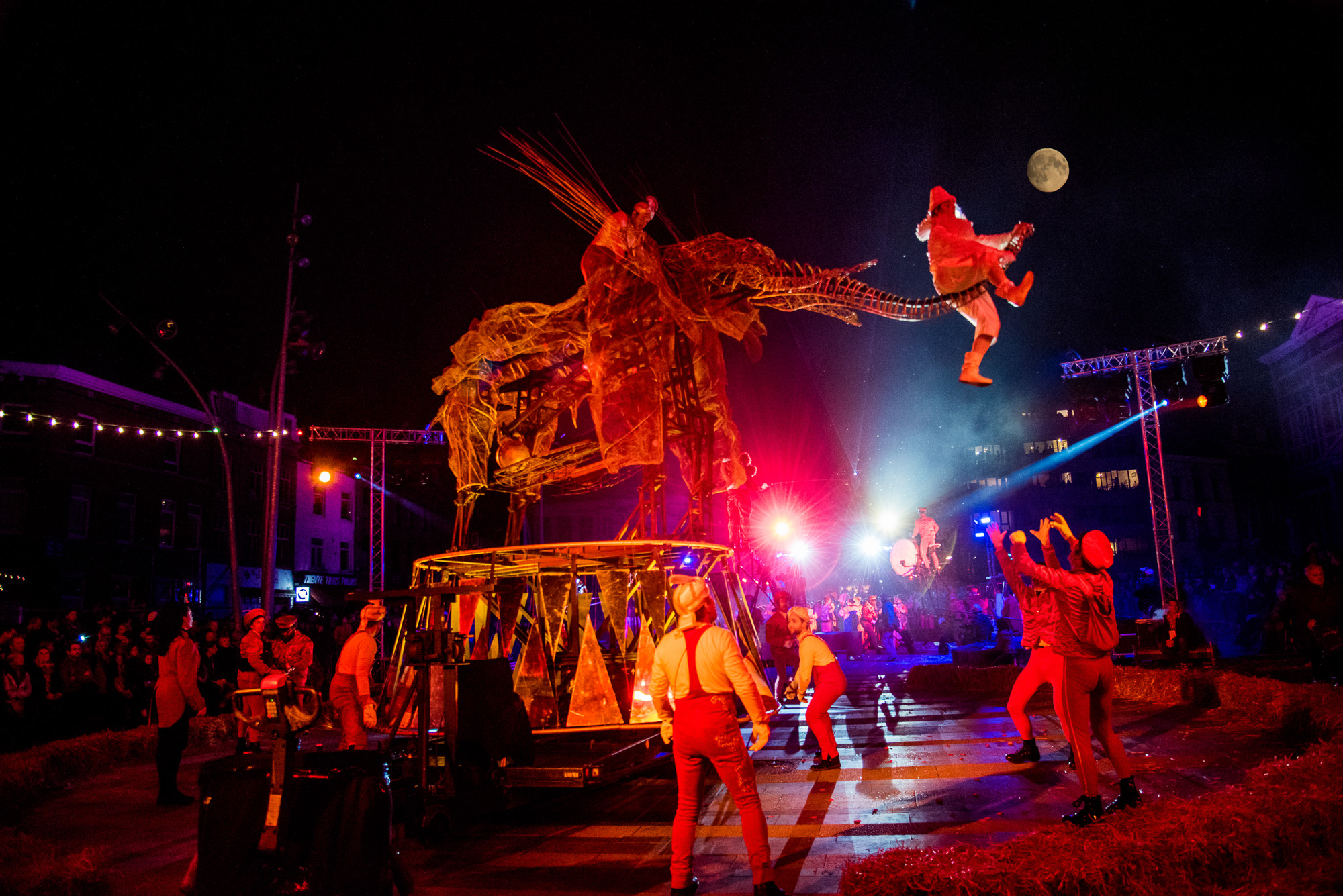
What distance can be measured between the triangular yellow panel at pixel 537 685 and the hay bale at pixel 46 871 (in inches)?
148

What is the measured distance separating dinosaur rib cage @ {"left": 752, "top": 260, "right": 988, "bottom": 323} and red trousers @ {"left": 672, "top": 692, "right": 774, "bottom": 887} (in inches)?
212

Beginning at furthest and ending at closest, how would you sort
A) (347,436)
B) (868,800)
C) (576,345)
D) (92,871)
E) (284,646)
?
(347,436), (576,345), (284,646), (868,800), (92,871)

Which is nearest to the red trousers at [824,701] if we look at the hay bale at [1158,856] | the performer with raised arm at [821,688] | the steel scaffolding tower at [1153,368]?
the performer with raised arm at [821,688]

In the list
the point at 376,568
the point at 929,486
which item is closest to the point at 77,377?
the point at 376,568

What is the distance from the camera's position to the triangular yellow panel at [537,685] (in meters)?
8.07

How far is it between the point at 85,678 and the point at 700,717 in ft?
40.3

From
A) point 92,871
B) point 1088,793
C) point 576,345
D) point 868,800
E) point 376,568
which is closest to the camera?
point 92,871

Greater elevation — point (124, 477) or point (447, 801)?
point (124, 477)

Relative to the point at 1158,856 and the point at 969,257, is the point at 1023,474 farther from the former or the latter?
the point at 1158,856

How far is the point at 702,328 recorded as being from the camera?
10422mm

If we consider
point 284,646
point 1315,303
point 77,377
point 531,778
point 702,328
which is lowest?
point 531,778

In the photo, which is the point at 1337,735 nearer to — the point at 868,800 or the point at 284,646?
the point at 868,800

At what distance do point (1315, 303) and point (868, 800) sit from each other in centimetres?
4547

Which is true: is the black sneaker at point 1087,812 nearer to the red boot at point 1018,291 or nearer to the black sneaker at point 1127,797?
the black sneaker at point 1127,797
